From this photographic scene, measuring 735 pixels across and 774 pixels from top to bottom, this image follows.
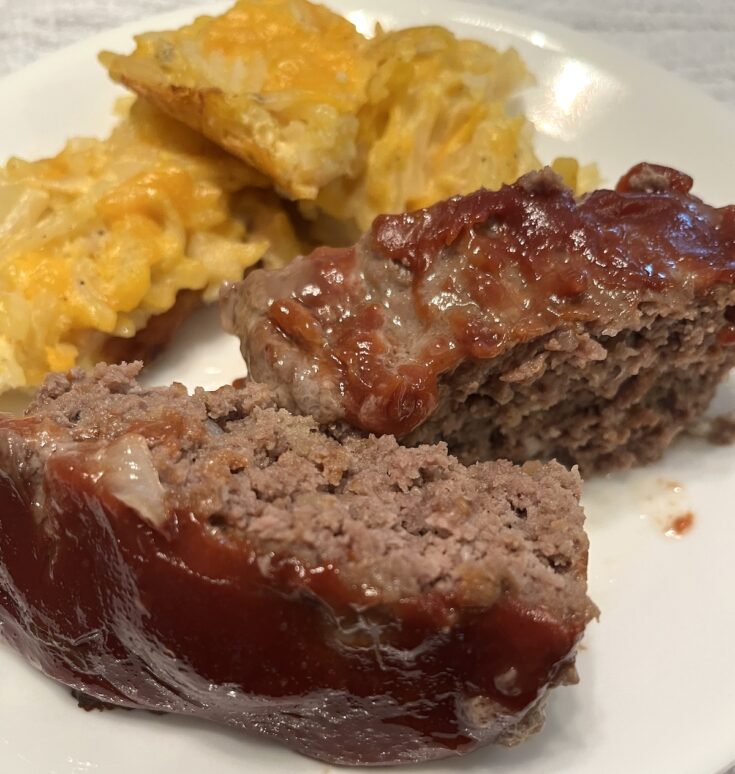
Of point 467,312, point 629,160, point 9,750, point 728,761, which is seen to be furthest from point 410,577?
point 629,160

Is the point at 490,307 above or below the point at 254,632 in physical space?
above

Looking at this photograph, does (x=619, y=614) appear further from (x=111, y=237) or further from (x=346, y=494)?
(x=111, y=237)

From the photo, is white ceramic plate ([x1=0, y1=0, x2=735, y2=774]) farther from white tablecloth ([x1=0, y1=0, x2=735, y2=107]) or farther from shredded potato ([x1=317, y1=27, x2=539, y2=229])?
white tablecloth ([x1=0, y1=0, x2=735, y2=107])

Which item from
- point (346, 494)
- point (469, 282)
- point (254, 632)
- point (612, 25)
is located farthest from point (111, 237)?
point (612, 25)

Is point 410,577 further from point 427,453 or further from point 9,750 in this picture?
point 9,750

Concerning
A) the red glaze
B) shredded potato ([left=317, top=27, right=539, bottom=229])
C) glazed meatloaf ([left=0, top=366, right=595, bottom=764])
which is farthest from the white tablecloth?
glazed meatloaf ([left=0, top=366, right=595, bottom=764])
